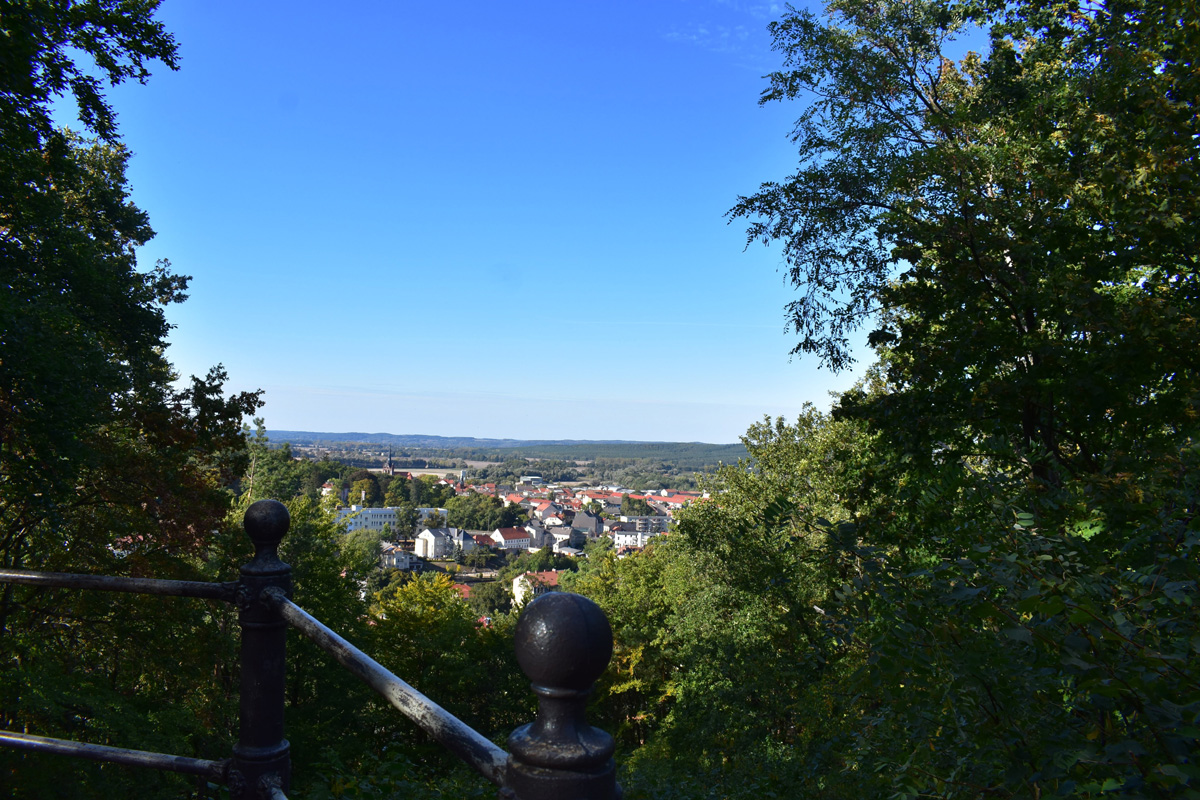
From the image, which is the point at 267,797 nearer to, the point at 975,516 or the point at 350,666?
the point at 350,666

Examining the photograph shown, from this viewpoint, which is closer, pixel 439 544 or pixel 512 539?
pixel 439 544

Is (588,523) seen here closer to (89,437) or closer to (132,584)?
(89,437)

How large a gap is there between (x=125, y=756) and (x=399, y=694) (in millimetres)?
1007

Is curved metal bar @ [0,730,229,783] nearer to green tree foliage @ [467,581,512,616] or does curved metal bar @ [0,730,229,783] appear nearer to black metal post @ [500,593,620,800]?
black metal post @ [500,593,620,800]

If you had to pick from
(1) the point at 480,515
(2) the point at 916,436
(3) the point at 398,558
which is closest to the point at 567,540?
(1) the point at 480,515

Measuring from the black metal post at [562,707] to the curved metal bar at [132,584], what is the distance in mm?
980

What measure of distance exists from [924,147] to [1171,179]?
3.85 meters

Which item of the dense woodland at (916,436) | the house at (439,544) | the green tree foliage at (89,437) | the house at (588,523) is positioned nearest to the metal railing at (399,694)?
the dense woodland at (916,436)

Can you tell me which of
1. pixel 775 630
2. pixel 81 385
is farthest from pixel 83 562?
pixel 775 630

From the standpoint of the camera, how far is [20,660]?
335 inches

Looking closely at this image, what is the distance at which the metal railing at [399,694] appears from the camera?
0.82 meters

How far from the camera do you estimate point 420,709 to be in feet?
3.55

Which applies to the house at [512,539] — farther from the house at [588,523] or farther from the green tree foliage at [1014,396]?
the green tree foliage at [1014,396]

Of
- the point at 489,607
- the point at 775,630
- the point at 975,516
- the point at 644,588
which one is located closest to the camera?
the point at 975,516
